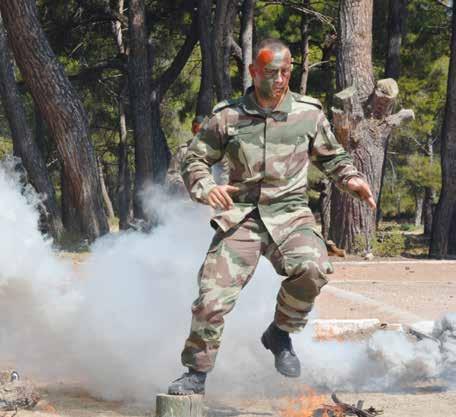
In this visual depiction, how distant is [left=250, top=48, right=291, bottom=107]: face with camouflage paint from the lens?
16.3 ft

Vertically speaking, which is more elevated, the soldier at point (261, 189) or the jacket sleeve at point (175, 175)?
the soldier at point (261, 189)

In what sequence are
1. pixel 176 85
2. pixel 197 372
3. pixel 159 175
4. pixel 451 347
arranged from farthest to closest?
pixel 176 85 → pixel 159 175 → pixel 451 347 → pixel 197 372

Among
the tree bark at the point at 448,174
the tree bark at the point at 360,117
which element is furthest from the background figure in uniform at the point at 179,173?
the tree bark at the point at 448,174

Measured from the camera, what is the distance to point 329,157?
17.0ft

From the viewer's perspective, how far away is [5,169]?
643cm

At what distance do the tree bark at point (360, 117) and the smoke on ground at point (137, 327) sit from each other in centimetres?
853

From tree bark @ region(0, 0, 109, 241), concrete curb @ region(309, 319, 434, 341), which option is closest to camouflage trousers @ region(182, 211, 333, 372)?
concrete curb @ region(309, 319, 434, 341)

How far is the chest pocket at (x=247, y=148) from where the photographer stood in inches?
195

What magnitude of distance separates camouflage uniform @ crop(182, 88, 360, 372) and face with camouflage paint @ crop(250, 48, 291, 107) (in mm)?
65

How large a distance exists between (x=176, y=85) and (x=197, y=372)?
88.3ft

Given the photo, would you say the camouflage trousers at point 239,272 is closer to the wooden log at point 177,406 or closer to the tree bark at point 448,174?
the wooden log at point 177,406

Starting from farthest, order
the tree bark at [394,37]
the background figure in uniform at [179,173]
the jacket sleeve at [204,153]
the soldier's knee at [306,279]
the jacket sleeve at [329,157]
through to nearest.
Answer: the tree bark at [394,37]
the background figure in uniform at [179,173]
the jacket sleeve at [329,157]
the jacket sleeve at [204,153]
the soldier's knee at [306,279]

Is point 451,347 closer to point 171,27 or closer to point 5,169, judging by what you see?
point 5,169

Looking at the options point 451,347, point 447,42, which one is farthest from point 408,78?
point 451,347
